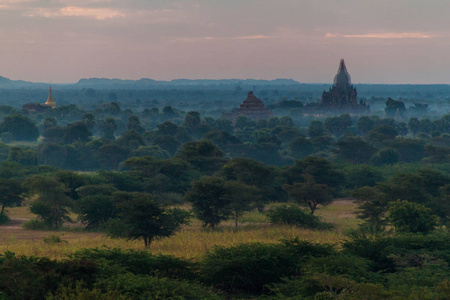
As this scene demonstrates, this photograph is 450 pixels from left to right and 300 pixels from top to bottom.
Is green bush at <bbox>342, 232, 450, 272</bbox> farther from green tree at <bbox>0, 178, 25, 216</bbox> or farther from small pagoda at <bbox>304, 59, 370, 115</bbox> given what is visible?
small pagoda at <bbox>304, 59, 370, 115</bbox>

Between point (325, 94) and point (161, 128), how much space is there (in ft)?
313

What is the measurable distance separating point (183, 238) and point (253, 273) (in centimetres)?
1140

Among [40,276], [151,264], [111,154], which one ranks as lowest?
[111,154]

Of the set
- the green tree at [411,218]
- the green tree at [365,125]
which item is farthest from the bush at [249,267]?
the green tree at [365,125]

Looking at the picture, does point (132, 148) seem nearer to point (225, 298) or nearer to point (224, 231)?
point (224, 231)

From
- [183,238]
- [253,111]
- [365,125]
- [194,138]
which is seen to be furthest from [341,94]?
[183,238]

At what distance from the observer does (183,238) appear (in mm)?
31344

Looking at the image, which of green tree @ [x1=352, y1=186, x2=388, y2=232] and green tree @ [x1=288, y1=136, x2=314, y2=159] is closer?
green tree @ [x1=352, y1=186, x2=388, y2=232]

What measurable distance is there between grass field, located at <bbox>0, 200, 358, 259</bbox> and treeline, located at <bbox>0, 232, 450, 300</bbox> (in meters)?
3.40

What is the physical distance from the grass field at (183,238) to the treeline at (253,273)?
3399mm

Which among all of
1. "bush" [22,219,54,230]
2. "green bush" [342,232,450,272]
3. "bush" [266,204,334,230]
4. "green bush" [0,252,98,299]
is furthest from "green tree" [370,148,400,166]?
"green bush" [0,252,98,299]

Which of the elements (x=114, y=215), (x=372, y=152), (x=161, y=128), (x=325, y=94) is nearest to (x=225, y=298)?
(x=114, y=215)

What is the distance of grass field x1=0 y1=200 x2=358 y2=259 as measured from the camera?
2710cm

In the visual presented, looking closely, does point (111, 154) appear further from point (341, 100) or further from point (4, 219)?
point (341, 100)
